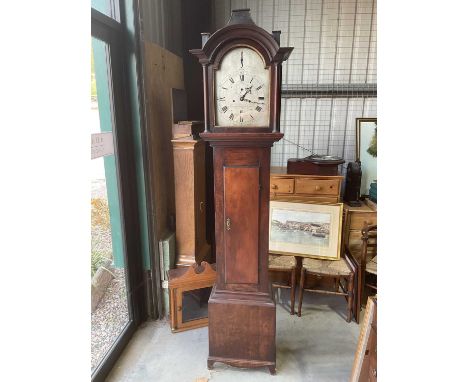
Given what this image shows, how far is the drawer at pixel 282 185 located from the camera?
250 centimetres

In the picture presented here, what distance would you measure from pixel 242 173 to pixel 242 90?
0.41 meters

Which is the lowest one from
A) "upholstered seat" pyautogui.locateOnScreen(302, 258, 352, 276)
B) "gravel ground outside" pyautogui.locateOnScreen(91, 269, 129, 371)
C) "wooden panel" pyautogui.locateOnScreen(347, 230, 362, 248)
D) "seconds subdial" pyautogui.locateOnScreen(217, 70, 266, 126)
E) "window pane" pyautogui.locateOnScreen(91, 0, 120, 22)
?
"gravel ground outside" pyautogui.locateOnScreen(91, 269, 129, 371)

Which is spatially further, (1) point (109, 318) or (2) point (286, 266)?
(2) point (286, 266)

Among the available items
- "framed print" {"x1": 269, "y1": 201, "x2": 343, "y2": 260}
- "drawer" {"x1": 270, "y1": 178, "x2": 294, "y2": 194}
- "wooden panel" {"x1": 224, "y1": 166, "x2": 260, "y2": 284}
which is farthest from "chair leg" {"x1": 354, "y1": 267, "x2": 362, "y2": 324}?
"wooden panel" {"x1": 224, "y1": 166, "x2": 260, "y2": 284}

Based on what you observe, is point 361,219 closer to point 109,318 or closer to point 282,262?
point 282,262

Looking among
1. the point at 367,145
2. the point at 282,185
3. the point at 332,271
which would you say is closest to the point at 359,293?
the point at 332,271

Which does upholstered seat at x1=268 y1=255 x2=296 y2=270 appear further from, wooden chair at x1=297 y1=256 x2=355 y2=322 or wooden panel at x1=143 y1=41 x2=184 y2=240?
wooden panel at x1=143 y1=41 x2=184 y2=240

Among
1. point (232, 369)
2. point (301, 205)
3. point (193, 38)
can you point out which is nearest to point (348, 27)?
point (193, 38)

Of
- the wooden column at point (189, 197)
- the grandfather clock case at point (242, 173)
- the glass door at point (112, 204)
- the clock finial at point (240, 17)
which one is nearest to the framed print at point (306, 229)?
the wooden column at point (189, 197)

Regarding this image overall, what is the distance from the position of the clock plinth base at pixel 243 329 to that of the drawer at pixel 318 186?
0.98 metres

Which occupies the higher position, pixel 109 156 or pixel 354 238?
pixel 109 156

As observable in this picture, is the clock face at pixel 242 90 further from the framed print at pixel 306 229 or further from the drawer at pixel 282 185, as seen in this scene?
the framed print at pixel 306 229

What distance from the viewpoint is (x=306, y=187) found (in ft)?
8.16

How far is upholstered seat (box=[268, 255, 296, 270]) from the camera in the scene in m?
2.41
